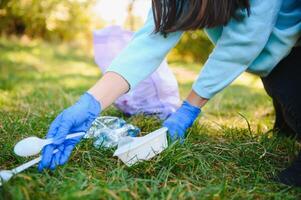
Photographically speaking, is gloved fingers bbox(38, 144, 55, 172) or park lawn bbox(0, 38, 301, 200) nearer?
park lawn bbox(0, 38, 301, 200)

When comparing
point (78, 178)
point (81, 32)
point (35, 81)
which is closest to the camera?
point (78, 178)

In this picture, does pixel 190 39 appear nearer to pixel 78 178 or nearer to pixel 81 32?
pixel 81 32

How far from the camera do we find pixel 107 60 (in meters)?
2.07

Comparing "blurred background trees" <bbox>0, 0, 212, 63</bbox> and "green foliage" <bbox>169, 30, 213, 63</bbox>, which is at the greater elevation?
"blurred background trees" <bbox>0, 0, 212, 63</bbox>

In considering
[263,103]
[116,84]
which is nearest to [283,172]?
[116,84]

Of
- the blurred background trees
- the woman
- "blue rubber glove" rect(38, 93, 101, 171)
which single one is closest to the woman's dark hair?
the woman

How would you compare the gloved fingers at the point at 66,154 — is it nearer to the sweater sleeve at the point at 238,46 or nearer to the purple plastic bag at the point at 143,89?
the sweater sleeve at the point at 238,46

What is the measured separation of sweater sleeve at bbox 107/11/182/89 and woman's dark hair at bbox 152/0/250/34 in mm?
50

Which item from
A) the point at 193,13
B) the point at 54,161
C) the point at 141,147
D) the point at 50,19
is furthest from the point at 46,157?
the point at 50,19

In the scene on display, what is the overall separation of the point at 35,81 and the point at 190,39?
4050 millimetres

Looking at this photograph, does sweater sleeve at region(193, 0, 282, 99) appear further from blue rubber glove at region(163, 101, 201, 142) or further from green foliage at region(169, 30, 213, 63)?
green foliage at region(169, 30, 213, 63)

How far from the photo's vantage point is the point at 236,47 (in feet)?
4.70

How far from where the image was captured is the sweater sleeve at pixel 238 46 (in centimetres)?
138

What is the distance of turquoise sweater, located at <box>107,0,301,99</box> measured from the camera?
4.55 ft
